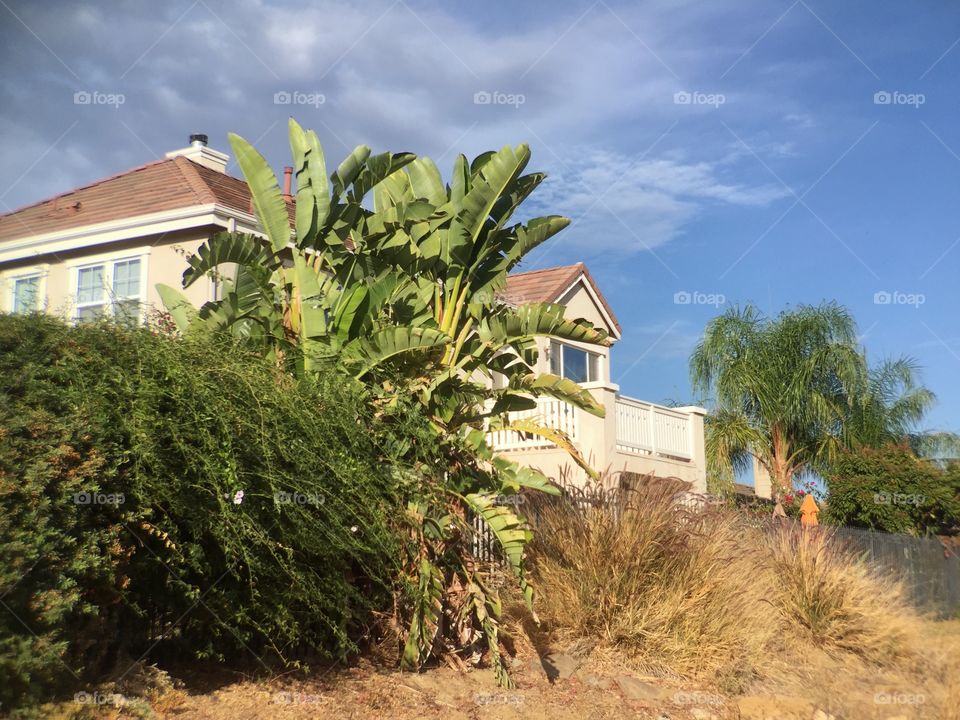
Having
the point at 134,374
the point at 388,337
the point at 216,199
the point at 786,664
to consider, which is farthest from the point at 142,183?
the point at 786,664

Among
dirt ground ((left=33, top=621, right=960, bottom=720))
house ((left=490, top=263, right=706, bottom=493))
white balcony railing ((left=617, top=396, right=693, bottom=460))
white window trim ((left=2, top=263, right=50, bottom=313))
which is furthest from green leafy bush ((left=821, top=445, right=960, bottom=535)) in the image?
white window trim ((left=2, top=263, right=50, bottom=313))

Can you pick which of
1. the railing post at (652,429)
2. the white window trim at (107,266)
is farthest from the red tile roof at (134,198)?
the railing post at (652,429)

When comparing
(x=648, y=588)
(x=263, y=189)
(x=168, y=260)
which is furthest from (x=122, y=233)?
(x=648, y=588)

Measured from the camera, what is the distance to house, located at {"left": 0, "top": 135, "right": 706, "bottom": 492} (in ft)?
51.8

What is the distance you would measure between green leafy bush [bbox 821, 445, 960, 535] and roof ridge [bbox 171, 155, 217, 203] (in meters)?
14.7

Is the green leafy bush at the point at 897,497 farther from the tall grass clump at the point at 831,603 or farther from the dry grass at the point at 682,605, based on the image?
the dry grass at the point at 682,605

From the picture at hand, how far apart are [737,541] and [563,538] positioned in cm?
264
